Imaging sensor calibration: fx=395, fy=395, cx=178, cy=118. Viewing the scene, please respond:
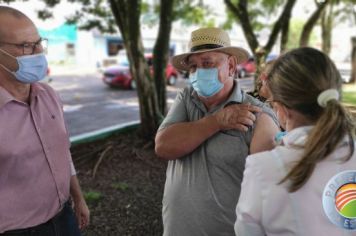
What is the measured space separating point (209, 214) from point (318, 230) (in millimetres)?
651

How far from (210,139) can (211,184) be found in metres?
0.22

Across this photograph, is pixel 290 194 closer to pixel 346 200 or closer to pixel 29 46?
pixel 346 200

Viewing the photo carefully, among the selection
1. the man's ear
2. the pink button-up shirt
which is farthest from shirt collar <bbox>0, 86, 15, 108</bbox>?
the man's ear

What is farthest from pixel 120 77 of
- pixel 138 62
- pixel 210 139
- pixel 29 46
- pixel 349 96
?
pixel 210 139

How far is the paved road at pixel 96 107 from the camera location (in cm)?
1027

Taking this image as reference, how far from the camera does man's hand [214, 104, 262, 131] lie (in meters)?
1.79

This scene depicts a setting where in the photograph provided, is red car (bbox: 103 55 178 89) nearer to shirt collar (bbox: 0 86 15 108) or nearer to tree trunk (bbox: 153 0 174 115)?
tree trunk (bbox: 153 0 174 115)

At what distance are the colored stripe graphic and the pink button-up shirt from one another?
4.65 ft

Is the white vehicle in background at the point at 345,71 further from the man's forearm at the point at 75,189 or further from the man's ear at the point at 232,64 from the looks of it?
the man's forearm at the point at 75,189

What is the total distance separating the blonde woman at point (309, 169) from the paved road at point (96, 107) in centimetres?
796

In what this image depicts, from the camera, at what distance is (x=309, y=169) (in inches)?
51.2

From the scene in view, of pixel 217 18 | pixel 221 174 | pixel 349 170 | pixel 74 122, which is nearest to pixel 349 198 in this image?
pixel 349 170

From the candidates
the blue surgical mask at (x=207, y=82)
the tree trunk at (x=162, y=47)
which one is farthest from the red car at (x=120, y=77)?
the blue surgical mask at (x=207, y=82)

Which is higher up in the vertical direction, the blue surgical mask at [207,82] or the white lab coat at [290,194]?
the blue surgical mask at [207,82]
